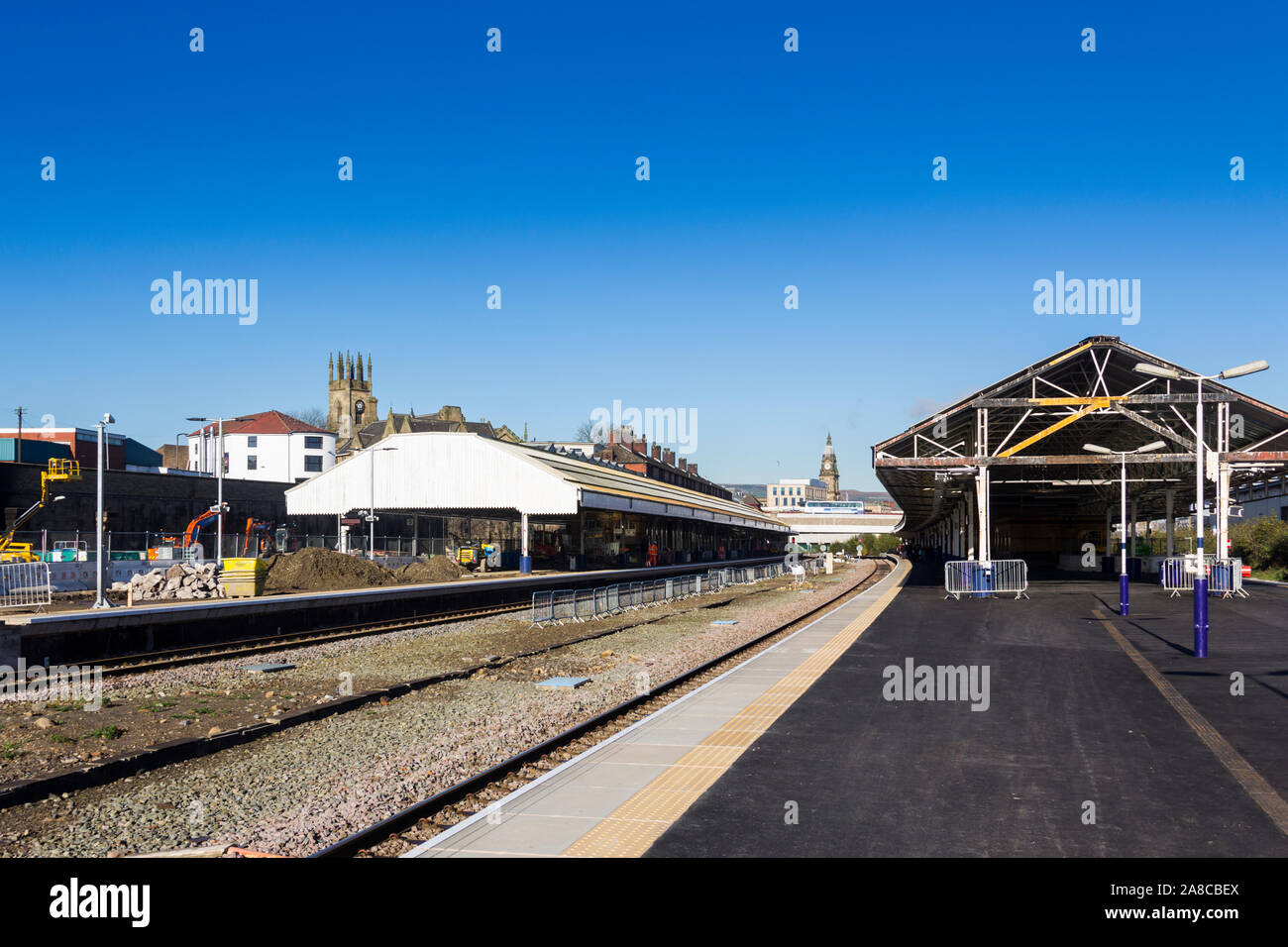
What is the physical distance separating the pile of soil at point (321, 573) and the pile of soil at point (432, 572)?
1.48m

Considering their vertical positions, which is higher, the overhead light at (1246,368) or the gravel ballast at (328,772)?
the overhead light at (1246,368)

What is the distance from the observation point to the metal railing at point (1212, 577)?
36.2 meters

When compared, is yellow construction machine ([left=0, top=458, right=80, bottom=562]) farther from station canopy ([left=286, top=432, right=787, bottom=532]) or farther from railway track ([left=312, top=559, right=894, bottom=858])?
railway track ([left=312, top=559, right=894, bottom=858])

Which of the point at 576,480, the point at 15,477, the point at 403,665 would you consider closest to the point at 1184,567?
the point at 576,480

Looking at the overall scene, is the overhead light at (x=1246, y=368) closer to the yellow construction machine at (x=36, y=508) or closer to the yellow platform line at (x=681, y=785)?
the yellow platform line at (x=681, y=785)

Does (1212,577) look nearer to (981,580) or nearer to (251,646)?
(981,580)

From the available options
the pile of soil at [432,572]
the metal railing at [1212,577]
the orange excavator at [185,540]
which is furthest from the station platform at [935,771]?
the orange excavator at [185,540]

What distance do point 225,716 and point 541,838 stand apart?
27.8 ft

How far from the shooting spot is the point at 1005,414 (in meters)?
47.1

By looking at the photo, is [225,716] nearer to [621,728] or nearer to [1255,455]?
[621,728]

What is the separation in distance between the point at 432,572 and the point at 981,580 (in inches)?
974

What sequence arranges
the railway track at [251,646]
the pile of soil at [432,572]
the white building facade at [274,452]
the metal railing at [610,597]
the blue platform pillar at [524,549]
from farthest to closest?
1. the white building facade at [274,452]
2. the blue platform pillar at [524,549]
3. the pile of soil at [432,572]
4. the metal railing at [610,597]
5. the railway track at [251,646]

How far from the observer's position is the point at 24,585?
32.3 m

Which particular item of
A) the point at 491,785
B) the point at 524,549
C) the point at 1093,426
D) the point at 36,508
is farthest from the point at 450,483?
the point at 491,785
